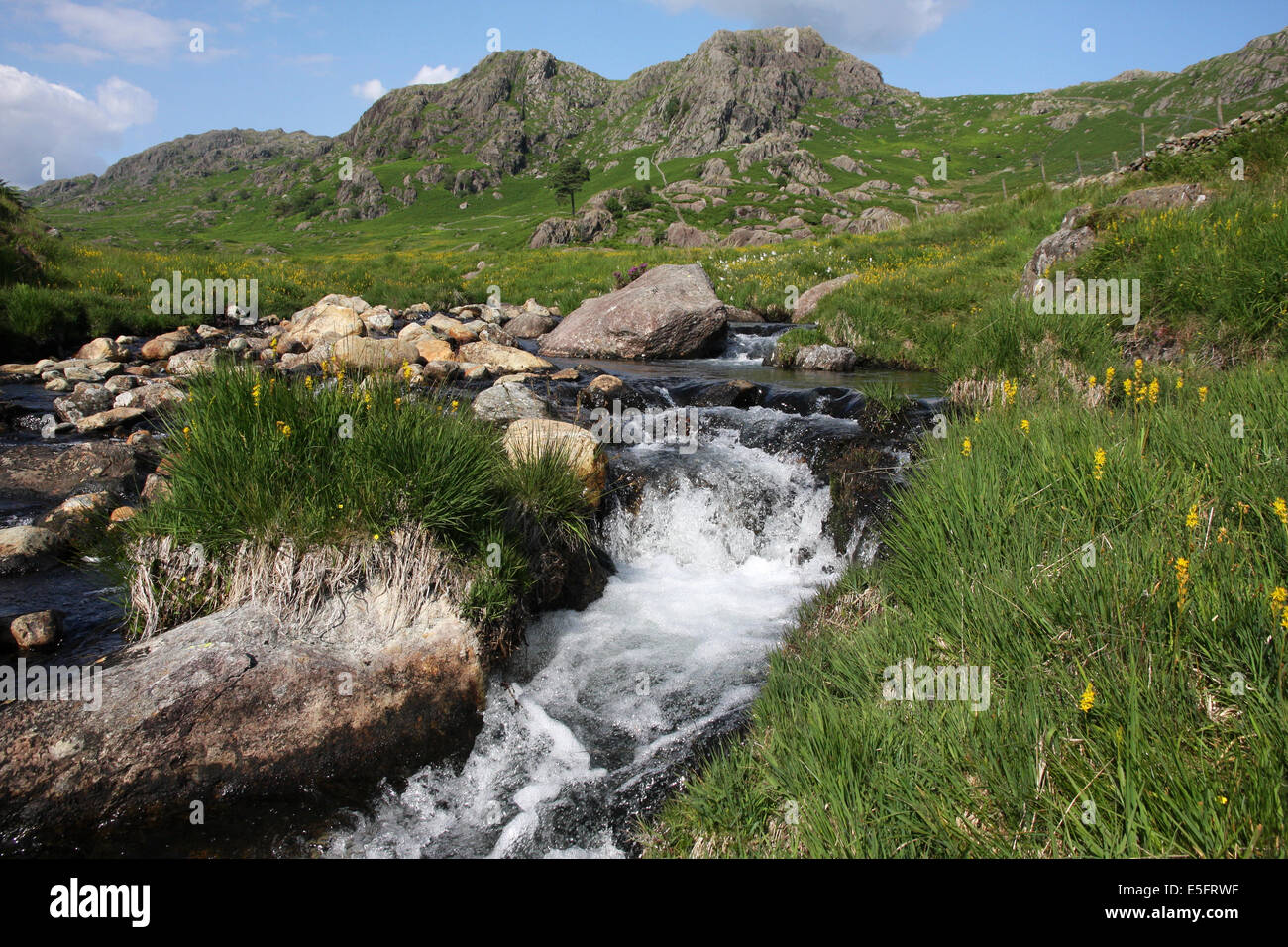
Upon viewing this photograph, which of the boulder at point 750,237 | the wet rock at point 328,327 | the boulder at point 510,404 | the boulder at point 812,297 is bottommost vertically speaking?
the boulder at point 510,404

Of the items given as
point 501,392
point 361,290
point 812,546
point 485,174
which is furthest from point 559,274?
point 485,174

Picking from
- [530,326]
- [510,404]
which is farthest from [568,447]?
[530,326]

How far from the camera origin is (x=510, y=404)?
35.6 ft

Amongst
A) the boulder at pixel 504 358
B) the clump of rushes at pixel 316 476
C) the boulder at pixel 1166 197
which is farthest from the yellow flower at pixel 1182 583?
the boulder at pixel 1166 197

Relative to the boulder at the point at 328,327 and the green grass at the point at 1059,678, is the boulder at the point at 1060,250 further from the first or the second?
the boulder at the point at 328,327

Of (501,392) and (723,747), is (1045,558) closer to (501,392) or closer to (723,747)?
(723,747)

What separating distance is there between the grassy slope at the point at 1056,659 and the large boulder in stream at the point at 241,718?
7.30ft

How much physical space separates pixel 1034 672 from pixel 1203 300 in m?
9.09

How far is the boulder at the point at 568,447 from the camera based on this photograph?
7.22 meters

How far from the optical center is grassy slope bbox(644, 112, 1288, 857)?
8.55 feet

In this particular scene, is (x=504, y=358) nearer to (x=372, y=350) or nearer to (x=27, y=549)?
(x=372, y=350)

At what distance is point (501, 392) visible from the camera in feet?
36.5

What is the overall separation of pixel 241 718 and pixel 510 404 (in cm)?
699

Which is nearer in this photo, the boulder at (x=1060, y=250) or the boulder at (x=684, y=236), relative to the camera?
the boulder at (x=1060, y=250)
